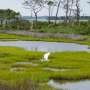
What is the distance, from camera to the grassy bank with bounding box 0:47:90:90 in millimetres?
19828

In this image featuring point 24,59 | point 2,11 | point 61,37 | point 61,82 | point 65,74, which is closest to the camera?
point 61,82

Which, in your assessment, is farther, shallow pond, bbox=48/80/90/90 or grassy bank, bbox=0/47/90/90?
grassy bank, bbox=0/47/90/90

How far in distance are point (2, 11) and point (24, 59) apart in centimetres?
7931

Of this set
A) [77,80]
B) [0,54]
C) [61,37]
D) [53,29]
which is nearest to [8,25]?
[53,29]

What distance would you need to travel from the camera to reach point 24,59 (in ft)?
98.3

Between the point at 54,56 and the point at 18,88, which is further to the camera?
the point at 54,56

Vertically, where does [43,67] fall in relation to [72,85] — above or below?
below

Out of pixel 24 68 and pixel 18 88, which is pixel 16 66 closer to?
pixel 24 68

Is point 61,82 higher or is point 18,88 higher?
point 18,88

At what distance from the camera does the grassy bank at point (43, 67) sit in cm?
1983

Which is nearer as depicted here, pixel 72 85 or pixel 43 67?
pixel 72 85

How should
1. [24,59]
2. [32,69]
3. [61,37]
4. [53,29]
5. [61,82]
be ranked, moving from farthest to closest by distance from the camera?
[53,29] < [61,37] < [24,59] < [32,69] < [61,82]

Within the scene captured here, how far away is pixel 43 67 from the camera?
25.5 metres

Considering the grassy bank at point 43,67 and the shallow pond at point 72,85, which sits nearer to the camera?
the shallow pond at point 72,85
